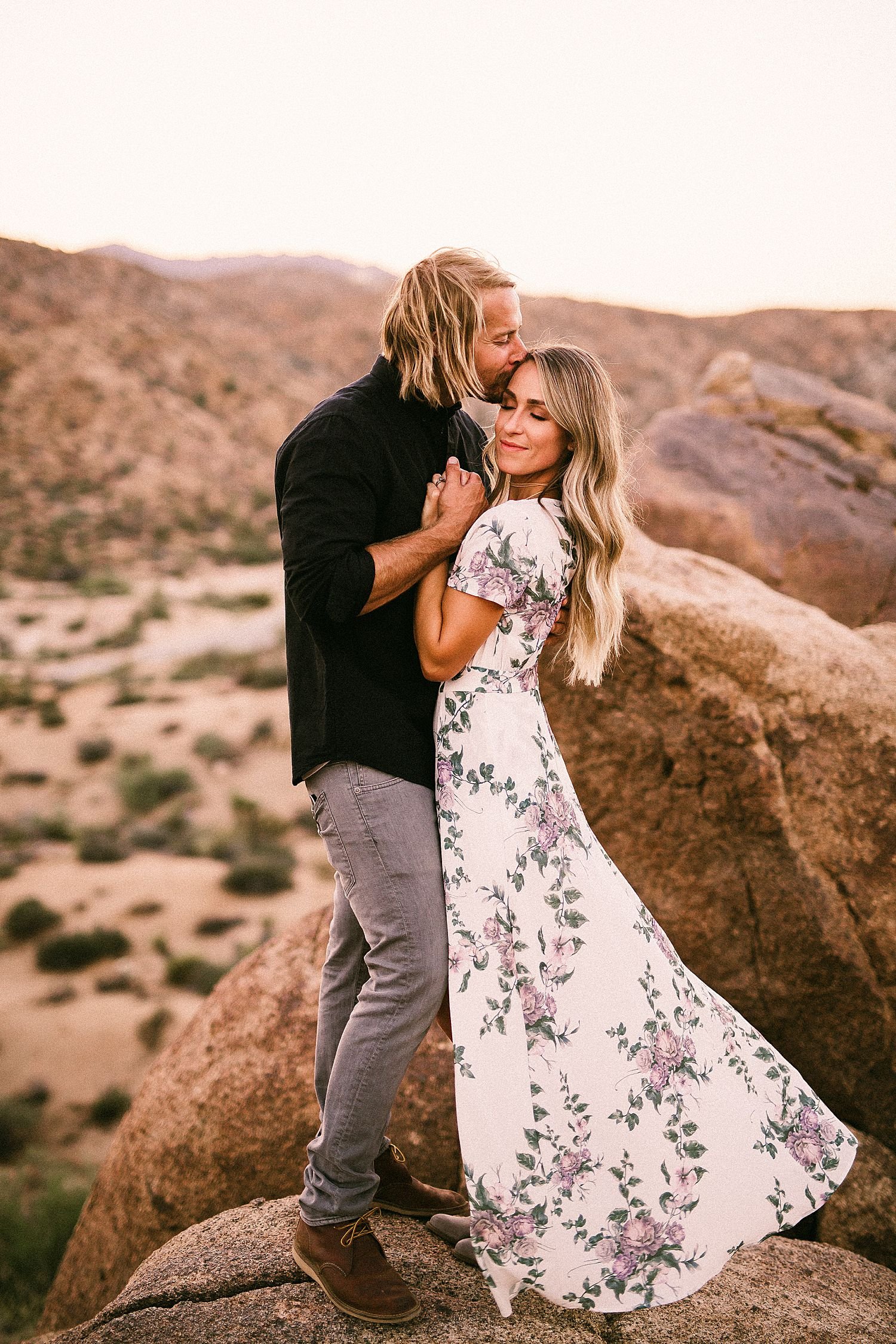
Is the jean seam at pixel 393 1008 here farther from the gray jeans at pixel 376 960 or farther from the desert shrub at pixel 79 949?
the desert shrub at pixel 79 949

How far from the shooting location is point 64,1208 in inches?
196

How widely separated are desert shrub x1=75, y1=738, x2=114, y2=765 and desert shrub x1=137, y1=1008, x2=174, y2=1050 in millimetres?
5263

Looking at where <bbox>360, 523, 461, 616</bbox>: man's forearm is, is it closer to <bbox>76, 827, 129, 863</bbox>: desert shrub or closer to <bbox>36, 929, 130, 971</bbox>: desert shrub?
<bbox>36, 929, 130, 971</bbox>: desert shrub

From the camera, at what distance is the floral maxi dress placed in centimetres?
202

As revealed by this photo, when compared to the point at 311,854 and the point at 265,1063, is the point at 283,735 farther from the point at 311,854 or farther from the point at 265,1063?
the point at 265,1063

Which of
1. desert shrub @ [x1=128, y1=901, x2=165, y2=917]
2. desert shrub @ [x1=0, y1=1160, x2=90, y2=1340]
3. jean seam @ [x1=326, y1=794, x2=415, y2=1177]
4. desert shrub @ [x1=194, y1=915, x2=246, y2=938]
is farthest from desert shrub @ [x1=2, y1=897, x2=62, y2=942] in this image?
jean seam @ [x1=326, y1=794, x2=415, y2=1177]

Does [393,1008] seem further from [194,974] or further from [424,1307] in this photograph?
[194,974]

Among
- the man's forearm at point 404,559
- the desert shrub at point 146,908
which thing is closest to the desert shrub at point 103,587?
the desert shrub at point 146,908

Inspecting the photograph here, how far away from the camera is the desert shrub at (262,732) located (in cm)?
1223

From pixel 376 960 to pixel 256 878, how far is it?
7040 mm

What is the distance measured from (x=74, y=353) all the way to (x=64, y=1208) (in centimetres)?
2957

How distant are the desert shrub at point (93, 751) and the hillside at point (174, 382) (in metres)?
10.1

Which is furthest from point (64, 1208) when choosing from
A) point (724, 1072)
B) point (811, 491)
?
point (811, 491)

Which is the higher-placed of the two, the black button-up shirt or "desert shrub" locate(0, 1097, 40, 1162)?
the black button-up shirt
